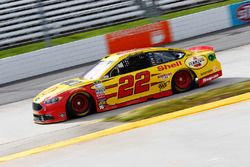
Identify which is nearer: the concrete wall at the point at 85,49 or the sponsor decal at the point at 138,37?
the concrete wall at the point at 85,49

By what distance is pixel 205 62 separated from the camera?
12008 millimetres

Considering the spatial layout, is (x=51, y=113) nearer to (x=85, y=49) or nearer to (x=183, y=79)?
(x=183, y=79)

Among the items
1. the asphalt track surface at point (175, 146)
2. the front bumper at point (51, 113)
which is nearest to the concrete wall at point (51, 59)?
the front bumper at point (51, 113)

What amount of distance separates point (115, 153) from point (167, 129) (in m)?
1.10

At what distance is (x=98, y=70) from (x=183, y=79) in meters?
1.93

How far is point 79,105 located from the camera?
11.1m

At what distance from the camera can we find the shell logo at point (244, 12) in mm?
22453

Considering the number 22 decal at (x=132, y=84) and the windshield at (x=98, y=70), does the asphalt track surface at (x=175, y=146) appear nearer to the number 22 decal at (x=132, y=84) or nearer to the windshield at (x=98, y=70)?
the number 22 decal at (x=132, y=84)

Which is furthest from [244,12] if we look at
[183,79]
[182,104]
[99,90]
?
[182,104]

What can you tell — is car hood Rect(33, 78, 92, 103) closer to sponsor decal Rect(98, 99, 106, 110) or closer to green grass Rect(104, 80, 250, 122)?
sponsor decal Rect(98, 99, 106, 110)

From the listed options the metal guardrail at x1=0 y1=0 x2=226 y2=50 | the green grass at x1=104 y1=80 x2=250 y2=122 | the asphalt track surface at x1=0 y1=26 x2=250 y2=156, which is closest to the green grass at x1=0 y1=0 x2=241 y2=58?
the metal guardrail at x1=0 y1=0 x2=226 y2=50

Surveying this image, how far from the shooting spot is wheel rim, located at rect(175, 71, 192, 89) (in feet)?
38.4

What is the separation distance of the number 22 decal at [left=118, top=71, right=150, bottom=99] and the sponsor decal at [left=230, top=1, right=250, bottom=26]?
12054 millimetres

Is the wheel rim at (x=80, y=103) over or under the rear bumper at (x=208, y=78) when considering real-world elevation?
over
